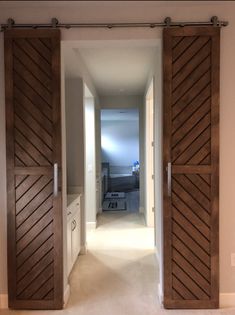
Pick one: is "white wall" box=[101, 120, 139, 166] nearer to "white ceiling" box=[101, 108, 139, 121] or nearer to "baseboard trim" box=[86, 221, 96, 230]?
"white ceiling" box=[101, 108, 139, 121]

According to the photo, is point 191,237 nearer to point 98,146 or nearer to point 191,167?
point 191,167

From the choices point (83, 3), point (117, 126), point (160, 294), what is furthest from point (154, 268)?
point (117, 126)

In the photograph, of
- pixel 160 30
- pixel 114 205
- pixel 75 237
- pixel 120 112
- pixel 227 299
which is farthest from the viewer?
pixel 120 112

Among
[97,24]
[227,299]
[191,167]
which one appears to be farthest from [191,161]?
[97,24]

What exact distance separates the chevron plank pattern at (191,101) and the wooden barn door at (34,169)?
101 cm

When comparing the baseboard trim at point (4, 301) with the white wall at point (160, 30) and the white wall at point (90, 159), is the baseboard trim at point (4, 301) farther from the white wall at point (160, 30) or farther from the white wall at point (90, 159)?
the white wall at point (90, 159)

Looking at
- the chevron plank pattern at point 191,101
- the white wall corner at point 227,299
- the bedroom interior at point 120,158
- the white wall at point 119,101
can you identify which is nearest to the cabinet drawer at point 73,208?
the chevron plank pattern at point 191,101

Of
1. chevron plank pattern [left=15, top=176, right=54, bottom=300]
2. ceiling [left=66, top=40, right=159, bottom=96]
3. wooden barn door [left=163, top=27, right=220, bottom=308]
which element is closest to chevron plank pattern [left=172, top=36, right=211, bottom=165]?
wooden barn door [left=163, top=27, right=220, bottom=308]

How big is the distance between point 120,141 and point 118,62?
761cm

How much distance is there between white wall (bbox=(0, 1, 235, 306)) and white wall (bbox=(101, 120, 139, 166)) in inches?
302

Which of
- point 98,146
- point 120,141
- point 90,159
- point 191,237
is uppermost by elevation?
point 120,141

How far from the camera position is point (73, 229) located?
338 cm

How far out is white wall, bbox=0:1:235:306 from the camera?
8.07ft

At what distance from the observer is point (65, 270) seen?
8.92ft
